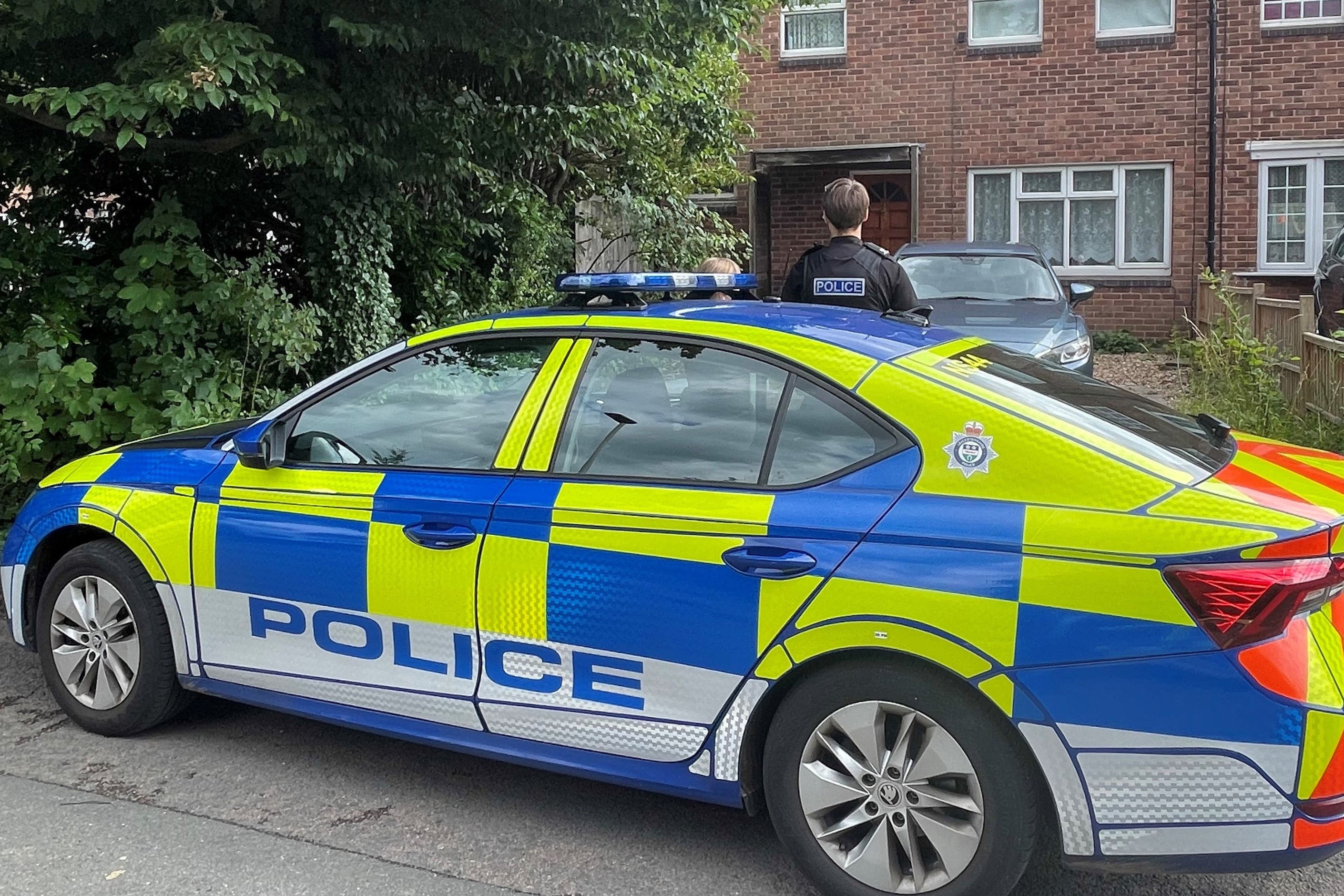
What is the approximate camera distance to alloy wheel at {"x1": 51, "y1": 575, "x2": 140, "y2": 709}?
447cm

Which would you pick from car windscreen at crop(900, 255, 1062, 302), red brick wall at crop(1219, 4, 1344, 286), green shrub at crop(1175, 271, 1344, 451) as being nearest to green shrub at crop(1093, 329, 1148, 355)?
red brick wall at crop(1219, 4, 1344, 286)

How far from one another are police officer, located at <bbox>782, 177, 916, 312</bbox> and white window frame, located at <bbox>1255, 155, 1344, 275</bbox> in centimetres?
1400

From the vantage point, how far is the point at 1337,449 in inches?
311

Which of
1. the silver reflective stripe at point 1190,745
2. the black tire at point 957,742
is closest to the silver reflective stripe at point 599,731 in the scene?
the black tire at point 957,742

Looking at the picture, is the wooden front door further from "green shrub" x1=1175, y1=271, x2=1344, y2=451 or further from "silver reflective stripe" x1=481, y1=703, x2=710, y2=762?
"silver reflective stripe" x1=481, y1=703, x2=710, y2=762

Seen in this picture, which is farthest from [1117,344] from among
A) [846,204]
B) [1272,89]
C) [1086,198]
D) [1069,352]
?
[846,204]

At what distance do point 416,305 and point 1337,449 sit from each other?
6.32 metres

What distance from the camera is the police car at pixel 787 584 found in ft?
9.42

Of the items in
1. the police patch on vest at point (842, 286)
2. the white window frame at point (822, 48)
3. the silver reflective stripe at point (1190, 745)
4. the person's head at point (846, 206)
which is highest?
the white window frame at point (822, 48)

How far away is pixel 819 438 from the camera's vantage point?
133 inches

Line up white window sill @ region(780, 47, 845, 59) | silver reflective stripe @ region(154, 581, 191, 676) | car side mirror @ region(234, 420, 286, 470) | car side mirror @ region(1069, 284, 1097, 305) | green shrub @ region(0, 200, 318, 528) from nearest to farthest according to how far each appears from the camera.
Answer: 1. car side mirror @ region(234, 420, 286, 470)
2. silver reflective stripe @ region(154, 581, 191, 676)
3. green shrub @ region(0, 200, 318, 528)
4. car side mirror @ region(1069, 284, 1097, 305)
5. white window sill @ region(780, 47, 845, 59)

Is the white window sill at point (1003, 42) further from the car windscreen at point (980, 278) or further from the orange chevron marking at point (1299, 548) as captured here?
the orange chevron marking at point (1299, 548)

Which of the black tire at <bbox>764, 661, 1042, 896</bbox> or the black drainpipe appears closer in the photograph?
the black tire at <bbox>764, 661, 1042, 896</bbox>

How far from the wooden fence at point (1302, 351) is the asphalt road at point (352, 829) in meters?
5.60
